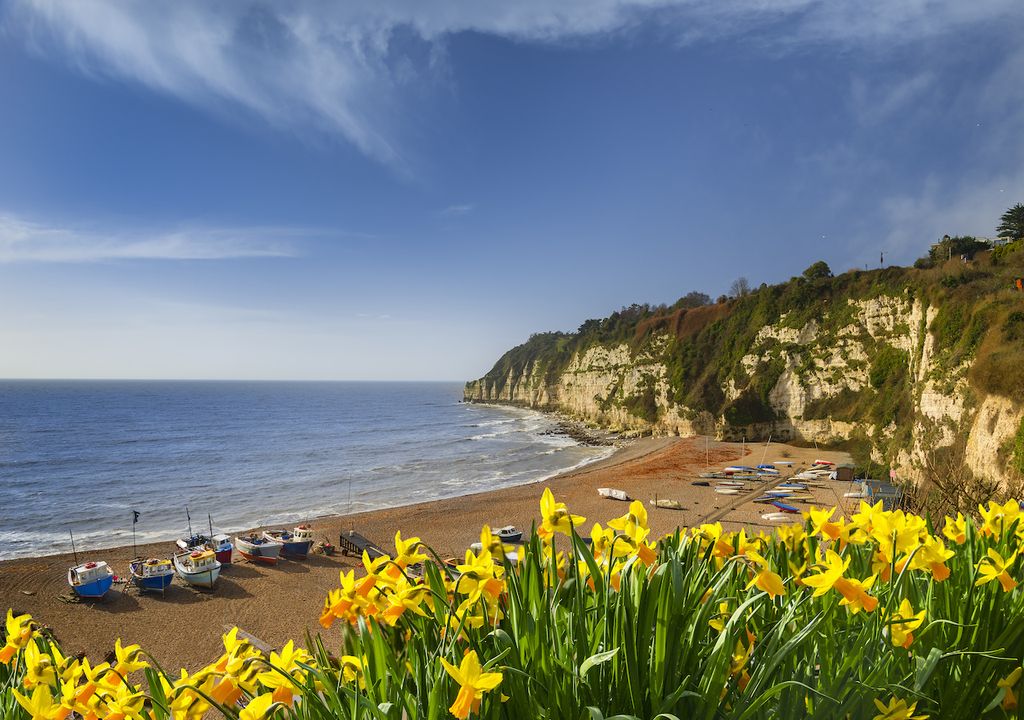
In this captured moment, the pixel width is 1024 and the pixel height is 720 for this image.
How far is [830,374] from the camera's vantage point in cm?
4650

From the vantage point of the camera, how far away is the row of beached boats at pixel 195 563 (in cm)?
1783

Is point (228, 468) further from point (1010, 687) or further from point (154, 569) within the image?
→ point (1010, 687)

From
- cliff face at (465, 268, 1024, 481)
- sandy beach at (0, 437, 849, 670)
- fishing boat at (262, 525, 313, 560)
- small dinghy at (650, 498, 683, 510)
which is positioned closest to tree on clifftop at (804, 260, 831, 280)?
cliff face at (465, 268, 1024, 481)

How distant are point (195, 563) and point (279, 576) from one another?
2811 mm

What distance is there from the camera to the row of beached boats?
17828 millimetres

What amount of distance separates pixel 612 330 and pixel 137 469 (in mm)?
57922

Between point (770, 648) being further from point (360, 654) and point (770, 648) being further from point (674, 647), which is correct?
point (360, 654)

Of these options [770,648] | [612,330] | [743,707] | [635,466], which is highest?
[612,330]

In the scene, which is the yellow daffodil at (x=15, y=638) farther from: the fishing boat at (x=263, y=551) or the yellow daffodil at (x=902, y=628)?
the fishing boat at (x=263, y=551)

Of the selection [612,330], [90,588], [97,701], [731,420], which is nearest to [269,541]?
[90,588]

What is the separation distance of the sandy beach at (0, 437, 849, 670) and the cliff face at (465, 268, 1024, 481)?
5.85m

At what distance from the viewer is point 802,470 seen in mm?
36688

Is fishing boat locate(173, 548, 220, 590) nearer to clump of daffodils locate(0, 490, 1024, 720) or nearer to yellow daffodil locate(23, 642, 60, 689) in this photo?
clump of daffodils locate(0, 490, 1024, 720)

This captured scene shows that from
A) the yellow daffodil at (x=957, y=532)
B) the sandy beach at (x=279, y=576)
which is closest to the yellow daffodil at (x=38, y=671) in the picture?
the yellow daffodil at (x=957, y=532)
